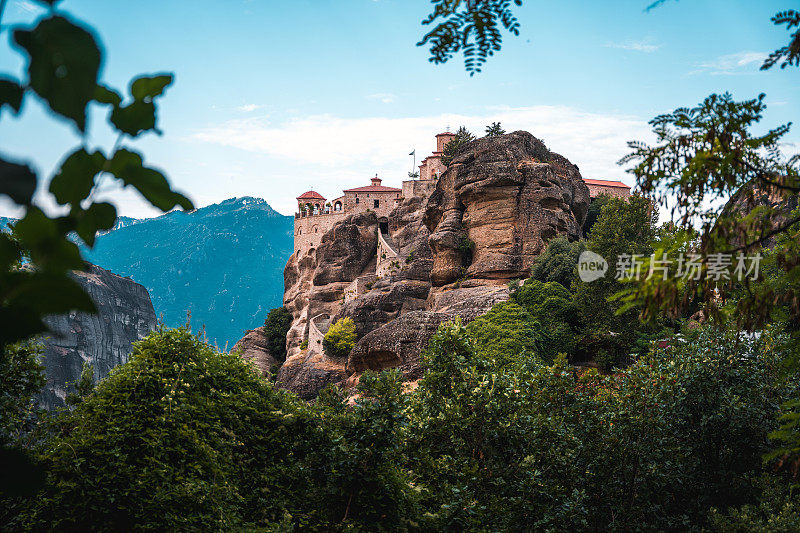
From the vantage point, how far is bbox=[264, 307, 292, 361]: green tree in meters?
58.8

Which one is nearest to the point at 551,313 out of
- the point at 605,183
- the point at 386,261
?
the point at 386,261

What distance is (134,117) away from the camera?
112 centimetres

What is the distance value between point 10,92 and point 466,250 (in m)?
37.8

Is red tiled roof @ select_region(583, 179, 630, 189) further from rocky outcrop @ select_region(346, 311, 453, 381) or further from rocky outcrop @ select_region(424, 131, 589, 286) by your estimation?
rocky outcrop @ select_region(346, 311, 453, 381)

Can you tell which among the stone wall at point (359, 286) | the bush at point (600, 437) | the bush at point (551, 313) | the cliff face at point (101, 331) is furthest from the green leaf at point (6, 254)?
the stone wall at point (359, 286)

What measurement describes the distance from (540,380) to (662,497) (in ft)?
8.42

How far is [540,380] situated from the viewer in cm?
1080

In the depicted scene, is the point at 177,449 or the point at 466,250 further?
the point at 466,250

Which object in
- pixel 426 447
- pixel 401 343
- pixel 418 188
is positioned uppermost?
pixel 418 188

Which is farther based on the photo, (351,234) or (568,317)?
(351,234)

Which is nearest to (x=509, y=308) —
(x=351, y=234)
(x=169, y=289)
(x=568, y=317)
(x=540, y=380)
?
(x=568, y=317)

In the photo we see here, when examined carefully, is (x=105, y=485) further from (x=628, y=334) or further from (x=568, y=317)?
(x=568, y=317)

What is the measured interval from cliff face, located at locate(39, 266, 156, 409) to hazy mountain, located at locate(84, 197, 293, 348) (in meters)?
41.4

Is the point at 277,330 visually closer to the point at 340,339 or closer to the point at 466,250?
the point at 340,339
